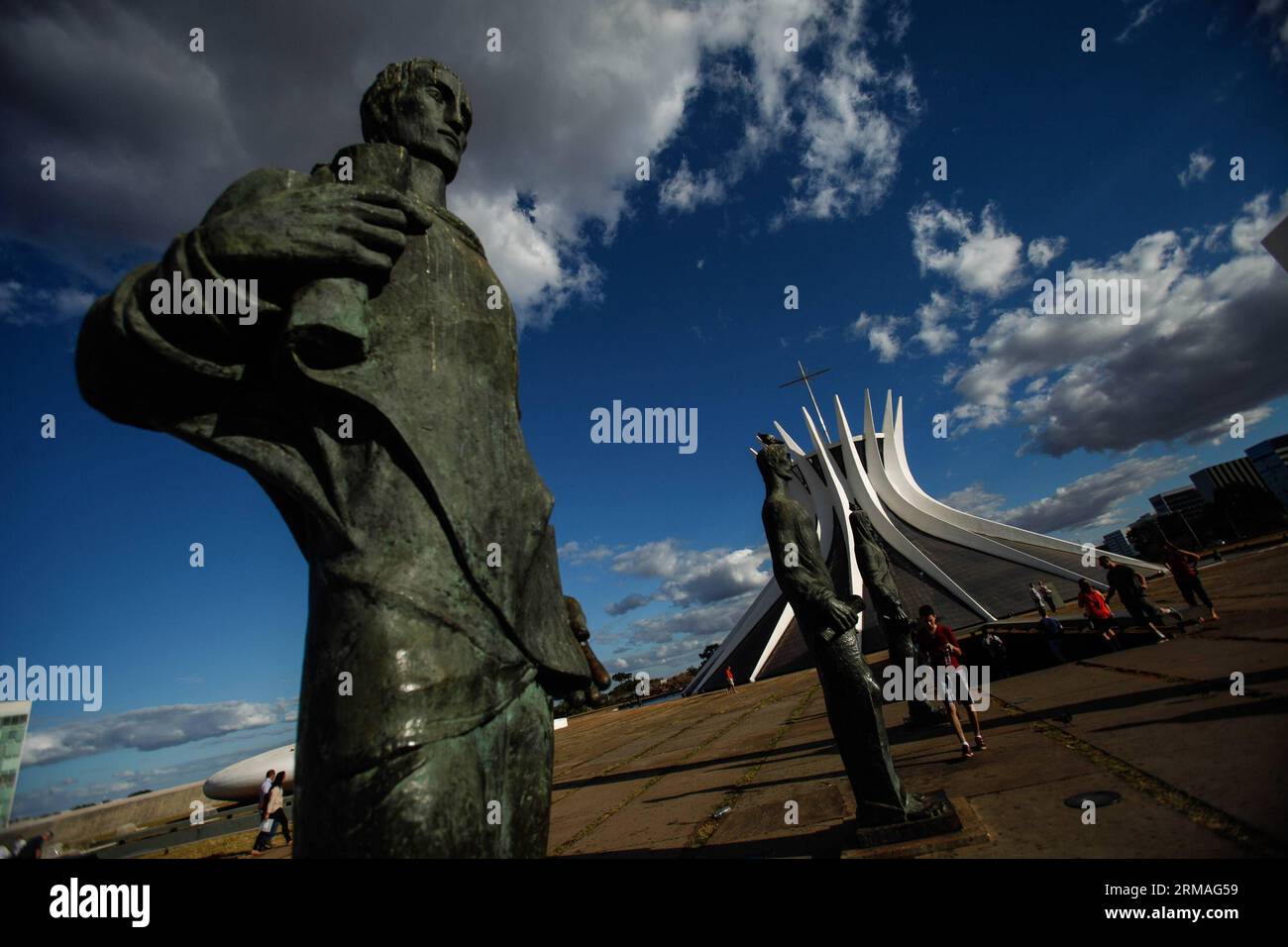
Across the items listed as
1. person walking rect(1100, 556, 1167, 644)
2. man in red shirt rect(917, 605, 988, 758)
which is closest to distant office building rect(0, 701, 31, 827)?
man in red shirt rect(917, 605, 988, 758)

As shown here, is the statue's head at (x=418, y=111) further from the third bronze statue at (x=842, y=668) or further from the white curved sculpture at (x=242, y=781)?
the white curved sculpture at (x=242, y=781)

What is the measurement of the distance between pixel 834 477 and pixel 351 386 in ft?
101

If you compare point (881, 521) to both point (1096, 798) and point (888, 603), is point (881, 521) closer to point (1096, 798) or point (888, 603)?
point (888, 603)

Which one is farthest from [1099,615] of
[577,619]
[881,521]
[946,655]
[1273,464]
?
[1273,464]

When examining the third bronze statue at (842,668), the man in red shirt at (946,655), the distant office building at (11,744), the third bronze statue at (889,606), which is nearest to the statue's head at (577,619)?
the third bronze statue at (842,668)

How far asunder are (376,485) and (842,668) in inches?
119

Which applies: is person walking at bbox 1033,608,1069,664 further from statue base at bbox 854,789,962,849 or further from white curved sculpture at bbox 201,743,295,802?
white curved sculpture at bbox 201,743,295,802

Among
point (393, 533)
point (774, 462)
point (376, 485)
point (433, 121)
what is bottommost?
point (393, 533)

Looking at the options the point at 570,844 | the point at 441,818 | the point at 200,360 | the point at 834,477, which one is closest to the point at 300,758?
the point at 441,818

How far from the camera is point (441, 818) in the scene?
1063 millimetres

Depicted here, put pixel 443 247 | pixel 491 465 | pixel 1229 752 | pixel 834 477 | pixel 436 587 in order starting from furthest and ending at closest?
pixel 834 477 → pixel 1229 752 → pixel 443 247 → pixel 491 465 → pixel 436 587

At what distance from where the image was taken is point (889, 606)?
696 cm

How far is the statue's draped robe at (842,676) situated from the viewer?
3250 millimetres
